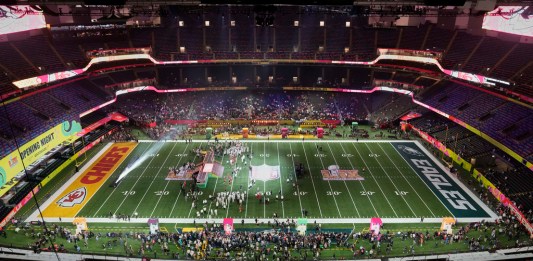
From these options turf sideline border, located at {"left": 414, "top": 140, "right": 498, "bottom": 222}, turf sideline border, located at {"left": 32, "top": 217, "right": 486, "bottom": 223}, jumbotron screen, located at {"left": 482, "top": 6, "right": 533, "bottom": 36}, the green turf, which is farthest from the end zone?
jumbotron screen, located at {"left": 482, "top": 6, "right": 533, "bottom": 36}

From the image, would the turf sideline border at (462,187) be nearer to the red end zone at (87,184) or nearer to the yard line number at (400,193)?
the yard line number at (400,193)

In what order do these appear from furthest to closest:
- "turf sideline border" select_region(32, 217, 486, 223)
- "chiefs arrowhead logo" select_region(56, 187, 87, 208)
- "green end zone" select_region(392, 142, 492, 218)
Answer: "chiefs arrowhead logo" select_region(56, 187, 87, 208)
"green end zone" select_region(392, 142, 492, 218)
"turf sideline border" select_region(32, 217, 486, 223)

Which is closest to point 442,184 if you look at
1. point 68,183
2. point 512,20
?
point 512,20

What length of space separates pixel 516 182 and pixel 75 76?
4967 centimetres

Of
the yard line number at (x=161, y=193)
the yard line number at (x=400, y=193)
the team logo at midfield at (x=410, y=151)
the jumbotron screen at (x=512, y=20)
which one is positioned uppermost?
the jumbotron screen at (x=512, y=20)

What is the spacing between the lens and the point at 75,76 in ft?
157

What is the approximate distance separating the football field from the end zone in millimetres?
86

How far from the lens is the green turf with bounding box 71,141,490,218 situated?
29.5m

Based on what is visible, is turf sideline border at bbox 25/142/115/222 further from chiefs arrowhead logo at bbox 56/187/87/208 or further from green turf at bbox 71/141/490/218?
green turf at bbox 71/141/490/218

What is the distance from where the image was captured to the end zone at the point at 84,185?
29830mm

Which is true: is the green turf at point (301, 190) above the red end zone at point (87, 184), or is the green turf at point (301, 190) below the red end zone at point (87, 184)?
below

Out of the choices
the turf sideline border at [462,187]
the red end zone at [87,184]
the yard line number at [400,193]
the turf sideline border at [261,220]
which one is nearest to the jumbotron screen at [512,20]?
the turf sideline border at [462,187]

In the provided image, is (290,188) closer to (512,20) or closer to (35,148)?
(35,148)

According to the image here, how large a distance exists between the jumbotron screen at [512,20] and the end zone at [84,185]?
4472cm
